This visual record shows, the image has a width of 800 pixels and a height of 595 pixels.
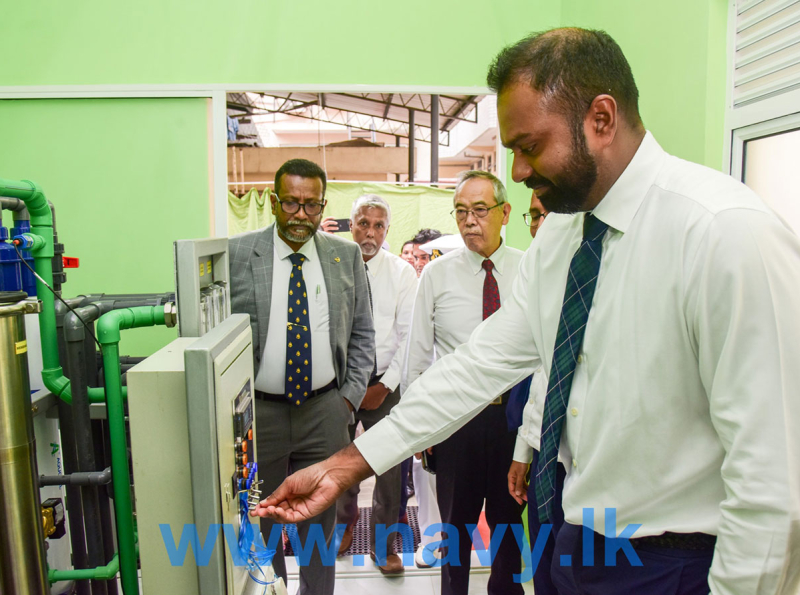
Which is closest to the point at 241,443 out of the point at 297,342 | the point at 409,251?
the point at 297,342

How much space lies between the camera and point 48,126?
2.86 m

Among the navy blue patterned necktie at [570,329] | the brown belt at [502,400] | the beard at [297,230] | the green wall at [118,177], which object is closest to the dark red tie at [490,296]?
the brown belt at [502,400]

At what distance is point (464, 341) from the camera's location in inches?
93.8

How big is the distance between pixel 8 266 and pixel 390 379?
5.64 feet

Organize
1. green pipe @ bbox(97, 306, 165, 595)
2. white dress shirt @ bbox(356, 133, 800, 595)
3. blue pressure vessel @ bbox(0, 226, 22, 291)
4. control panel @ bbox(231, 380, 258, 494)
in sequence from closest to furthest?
white dress shirt @ bbox(356, 133, 800, 595)
control panel @ bbox(231, 380, 258, 494)
green pipe @ bbox(97, 306, 165, 595)
blue pressure vessel @ bbox(0, 226, 22, 291)

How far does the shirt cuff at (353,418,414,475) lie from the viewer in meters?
1.22

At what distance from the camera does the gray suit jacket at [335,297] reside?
2.10 meters

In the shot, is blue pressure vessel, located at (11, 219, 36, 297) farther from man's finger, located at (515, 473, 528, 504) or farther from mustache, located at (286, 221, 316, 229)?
man's finger, located at (515, 473, 528, 504)

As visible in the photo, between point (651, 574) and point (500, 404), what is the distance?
1.23 metres

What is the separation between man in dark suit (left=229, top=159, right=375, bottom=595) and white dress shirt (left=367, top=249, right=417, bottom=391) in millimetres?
681

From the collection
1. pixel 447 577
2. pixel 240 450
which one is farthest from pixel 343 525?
pixel 240 450

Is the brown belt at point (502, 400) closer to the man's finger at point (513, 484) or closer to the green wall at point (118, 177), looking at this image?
the man's finger at point (513, 484)

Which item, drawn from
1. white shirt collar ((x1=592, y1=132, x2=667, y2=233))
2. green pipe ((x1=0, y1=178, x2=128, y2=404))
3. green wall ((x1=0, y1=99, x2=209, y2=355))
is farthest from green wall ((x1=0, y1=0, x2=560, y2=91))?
white shirt collar ((x1=592, y1=132, x2=667, y2=233))

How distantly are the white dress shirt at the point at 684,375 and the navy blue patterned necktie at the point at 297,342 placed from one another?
88 centimetres
